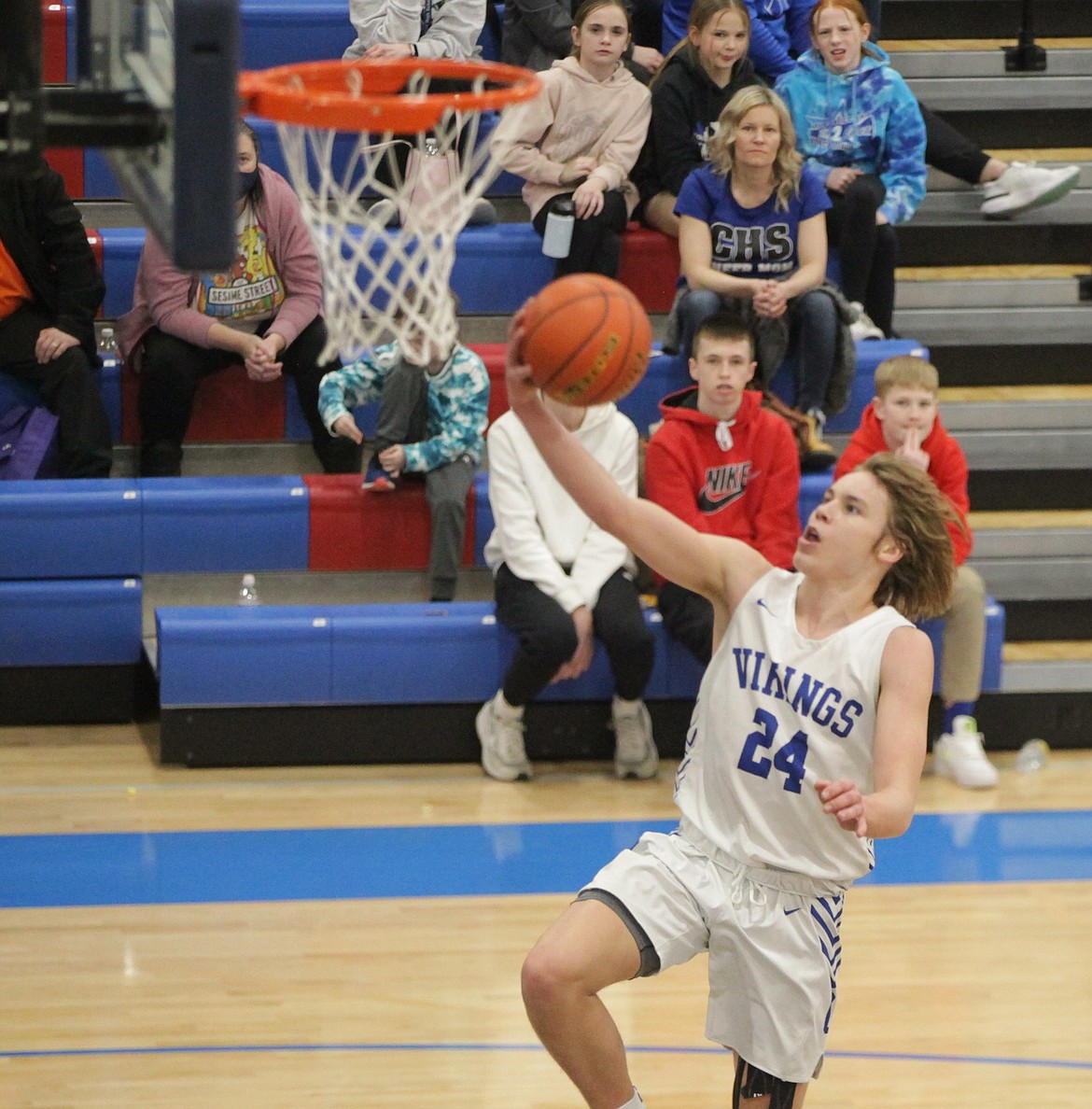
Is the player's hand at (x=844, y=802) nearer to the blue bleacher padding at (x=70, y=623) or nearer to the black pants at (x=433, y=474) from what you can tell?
the black pants at (x=433, y=474)

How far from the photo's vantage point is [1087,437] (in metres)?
7.45

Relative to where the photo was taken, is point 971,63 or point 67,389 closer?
point 67,389

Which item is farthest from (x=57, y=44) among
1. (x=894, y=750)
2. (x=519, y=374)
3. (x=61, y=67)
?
(x=894, y=750)

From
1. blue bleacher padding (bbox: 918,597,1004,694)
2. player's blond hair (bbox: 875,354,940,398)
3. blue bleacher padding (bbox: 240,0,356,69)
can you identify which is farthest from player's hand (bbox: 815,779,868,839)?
blue bleacher padding (bbox: 240,0,356,69)

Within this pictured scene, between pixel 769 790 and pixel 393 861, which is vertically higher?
pixel 769 790

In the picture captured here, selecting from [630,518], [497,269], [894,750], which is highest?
[630,518]

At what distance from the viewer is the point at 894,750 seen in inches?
126

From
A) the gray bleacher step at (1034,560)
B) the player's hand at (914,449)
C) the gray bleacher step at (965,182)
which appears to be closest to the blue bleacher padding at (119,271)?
the player's hand at (914,449)

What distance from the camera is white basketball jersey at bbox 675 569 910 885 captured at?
333 cm

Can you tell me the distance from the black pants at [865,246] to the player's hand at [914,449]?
1.29 meters

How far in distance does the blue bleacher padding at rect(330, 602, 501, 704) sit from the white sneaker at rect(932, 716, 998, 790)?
1516 millimetres

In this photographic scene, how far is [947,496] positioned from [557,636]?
54.8 inches

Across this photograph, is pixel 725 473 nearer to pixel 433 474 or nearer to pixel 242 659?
pixel 433 474

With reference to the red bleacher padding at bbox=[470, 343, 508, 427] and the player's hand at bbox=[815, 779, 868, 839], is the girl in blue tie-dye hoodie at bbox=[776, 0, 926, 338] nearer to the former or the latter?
the red bleacher padding at bbox=[470, 343, 508, 427]
